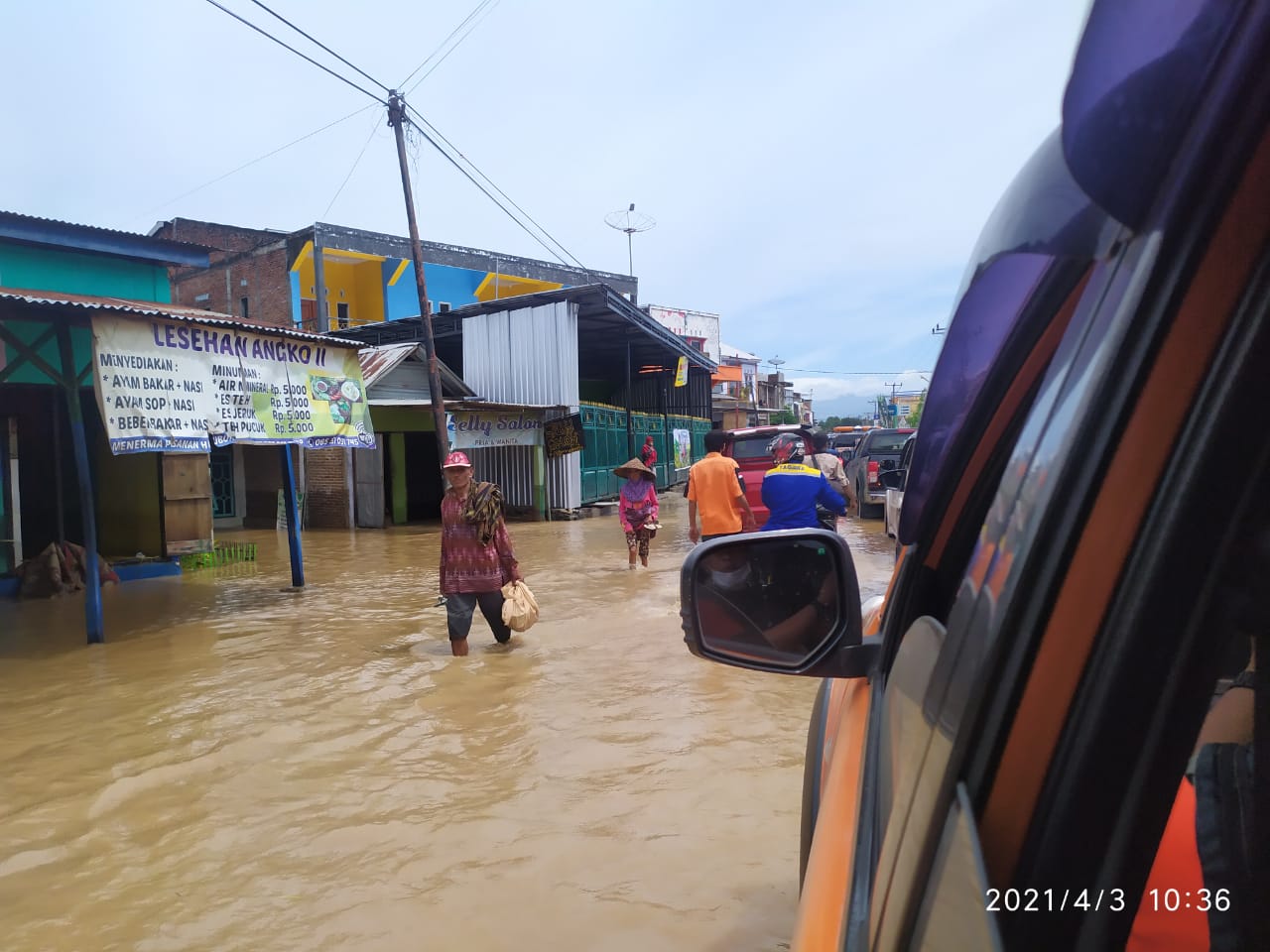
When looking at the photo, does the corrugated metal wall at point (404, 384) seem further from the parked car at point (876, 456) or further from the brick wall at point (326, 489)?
the parked car at point (876, 456)

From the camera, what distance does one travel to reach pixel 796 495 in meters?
6.27

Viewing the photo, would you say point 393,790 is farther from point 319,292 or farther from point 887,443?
point 319,292

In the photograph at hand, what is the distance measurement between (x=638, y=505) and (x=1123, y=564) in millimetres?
10279

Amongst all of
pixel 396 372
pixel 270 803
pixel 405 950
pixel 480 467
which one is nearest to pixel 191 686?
pixel 270 803

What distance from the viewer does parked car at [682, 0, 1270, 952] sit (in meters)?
0.58

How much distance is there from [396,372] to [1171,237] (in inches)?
690

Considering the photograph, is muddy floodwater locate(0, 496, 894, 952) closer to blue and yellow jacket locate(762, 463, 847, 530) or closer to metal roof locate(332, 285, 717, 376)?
blue and yellow jacket locate(762, 463, 847, 530)

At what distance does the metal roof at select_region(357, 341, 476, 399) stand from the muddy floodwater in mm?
8693

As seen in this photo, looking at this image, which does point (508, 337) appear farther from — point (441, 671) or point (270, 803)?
point (270, 803)

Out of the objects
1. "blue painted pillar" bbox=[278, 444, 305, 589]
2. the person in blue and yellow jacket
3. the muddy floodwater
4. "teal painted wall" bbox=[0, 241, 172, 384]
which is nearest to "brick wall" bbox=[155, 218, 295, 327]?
"teal painted wall" bbox=[0, 241, 172, 384]

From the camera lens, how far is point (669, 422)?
28.5m

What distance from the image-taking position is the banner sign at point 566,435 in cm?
1830

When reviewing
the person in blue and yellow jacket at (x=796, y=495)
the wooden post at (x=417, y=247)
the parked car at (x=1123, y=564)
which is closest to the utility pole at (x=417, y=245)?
the wooden post at (x=417, y=247)
